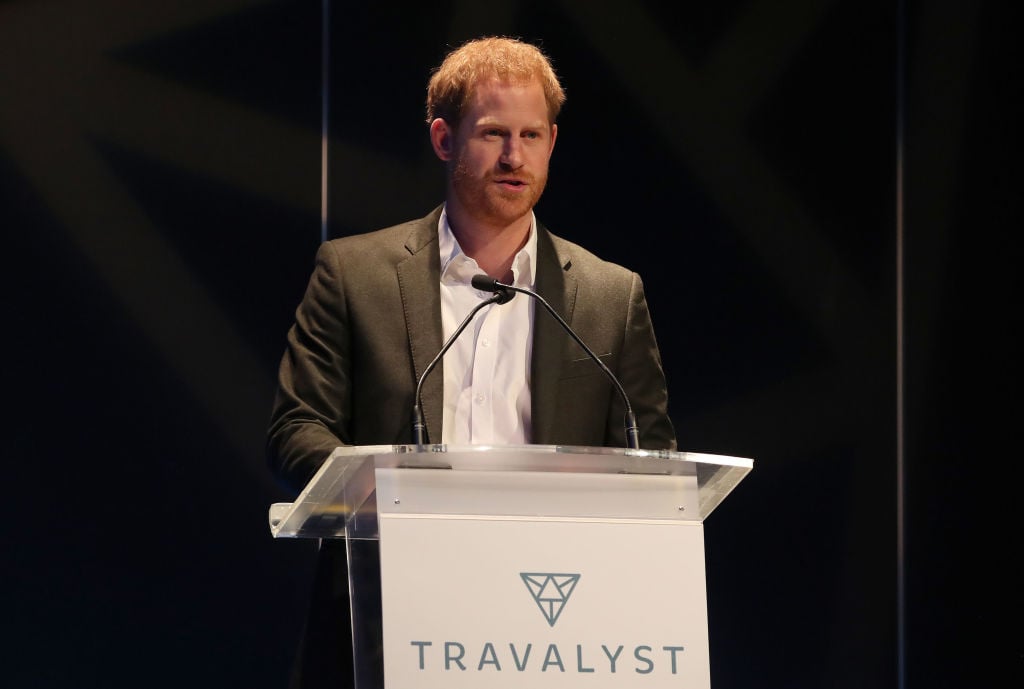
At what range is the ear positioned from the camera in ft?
9.28

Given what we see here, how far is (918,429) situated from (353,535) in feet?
8.11

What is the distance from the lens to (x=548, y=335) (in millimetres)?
2650

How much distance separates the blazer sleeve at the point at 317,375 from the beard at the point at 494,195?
0.94ft

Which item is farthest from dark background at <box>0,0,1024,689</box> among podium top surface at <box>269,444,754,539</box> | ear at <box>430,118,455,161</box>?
podium top surface at <box>269,444,754,539</box>

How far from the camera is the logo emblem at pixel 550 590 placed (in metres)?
1.75

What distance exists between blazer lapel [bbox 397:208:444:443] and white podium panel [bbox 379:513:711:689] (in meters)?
0.71

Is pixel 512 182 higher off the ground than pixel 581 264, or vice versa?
pixel 512 182

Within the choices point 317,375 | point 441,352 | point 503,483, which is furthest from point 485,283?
point 317,375

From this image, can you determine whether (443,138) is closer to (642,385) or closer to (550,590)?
(642,385)

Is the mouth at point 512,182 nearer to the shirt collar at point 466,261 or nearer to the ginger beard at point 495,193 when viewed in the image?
the ginger beard at point 495,193

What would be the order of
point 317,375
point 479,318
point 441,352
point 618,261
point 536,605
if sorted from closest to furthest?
point 536,605 < point 441,352 < point 317,375 < point 479,318 < point 618,261

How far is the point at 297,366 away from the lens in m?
2.61

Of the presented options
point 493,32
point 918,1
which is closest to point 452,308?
point 493,32

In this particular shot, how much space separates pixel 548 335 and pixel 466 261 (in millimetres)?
235
